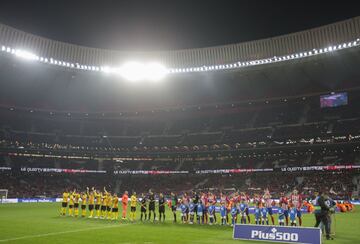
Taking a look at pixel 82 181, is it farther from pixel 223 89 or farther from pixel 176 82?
pixel 223 89

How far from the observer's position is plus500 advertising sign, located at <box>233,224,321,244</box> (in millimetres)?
14820

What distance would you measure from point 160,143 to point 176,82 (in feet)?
38.9

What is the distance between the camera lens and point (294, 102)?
63.3 m

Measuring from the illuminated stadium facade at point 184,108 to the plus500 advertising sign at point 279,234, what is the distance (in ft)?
124

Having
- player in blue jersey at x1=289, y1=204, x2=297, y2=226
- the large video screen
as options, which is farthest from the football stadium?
player in blue jersey at x1=289, y1=204, x2=297, y2=226

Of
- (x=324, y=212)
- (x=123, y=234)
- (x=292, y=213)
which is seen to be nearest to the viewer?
(x=324, y=212)

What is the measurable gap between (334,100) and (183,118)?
2801cm

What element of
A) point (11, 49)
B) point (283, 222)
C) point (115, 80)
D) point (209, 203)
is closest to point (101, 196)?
point (209, 203)

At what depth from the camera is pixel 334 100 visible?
5834cm

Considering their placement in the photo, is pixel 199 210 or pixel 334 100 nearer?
pixel 199 210

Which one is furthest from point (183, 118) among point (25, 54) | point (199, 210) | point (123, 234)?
point (123, 234)

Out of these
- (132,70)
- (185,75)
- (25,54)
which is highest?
(132,70)

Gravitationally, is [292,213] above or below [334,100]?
below

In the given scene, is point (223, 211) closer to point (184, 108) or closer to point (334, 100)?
point (334, 100)
